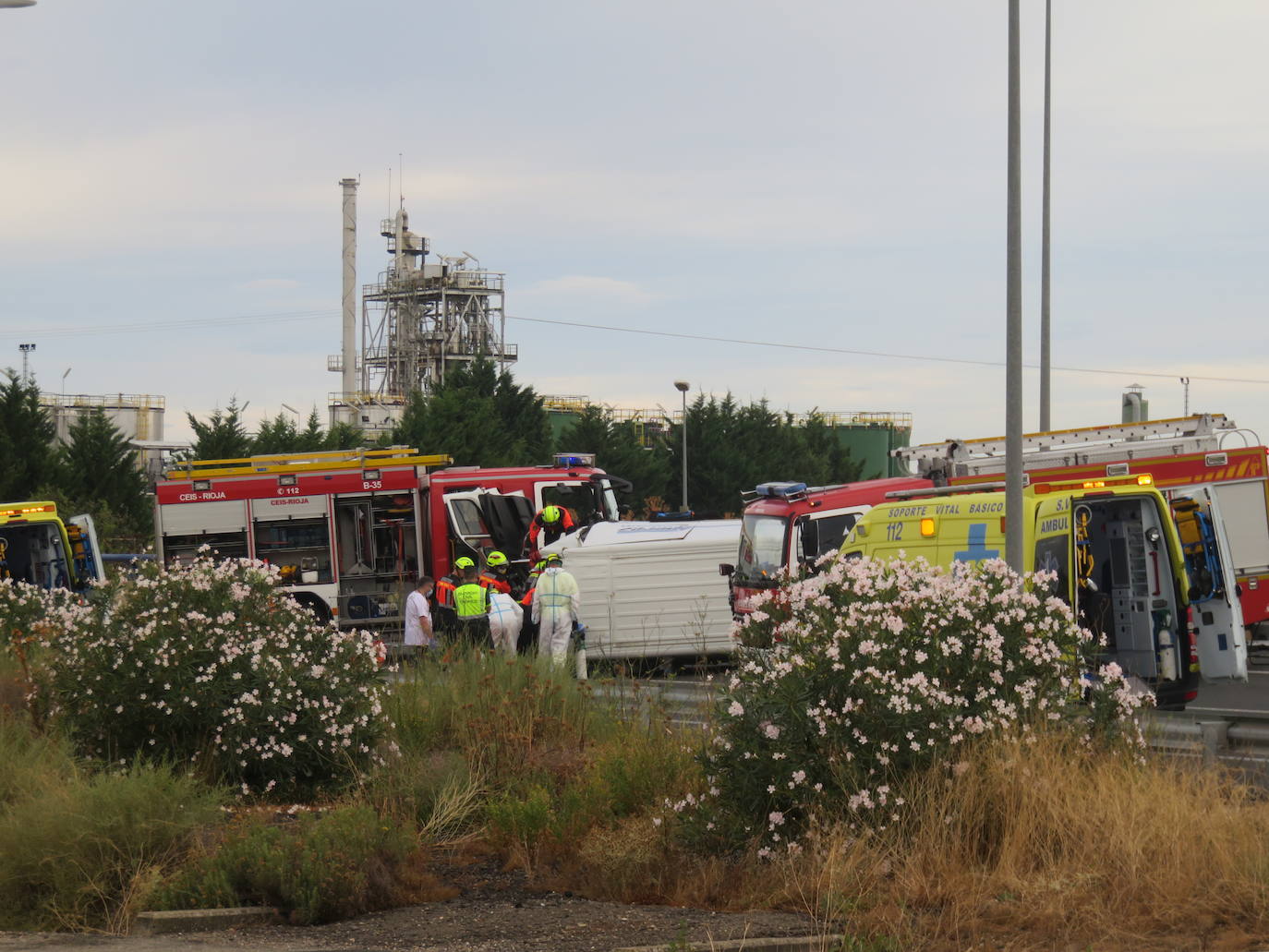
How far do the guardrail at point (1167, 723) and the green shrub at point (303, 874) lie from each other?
82.7 inches

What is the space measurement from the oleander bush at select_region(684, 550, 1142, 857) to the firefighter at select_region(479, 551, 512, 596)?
27.5 feet

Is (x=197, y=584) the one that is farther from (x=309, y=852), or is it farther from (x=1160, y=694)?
(x=1160, y=694)

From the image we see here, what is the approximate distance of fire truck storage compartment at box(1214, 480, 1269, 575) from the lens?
17406 mm

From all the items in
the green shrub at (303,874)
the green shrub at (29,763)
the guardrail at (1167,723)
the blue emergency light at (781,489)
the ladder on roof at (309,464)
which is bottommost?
the green shrub at (303,874)

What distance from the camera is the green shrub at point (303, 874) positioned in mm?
7219

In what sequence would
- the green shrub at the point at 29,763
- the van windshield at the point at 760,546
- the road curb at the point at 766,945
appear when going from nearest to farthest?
the road curb at the point at 766,945
the green shrub at the point at 29,763
the van windshield at the point at 760,546

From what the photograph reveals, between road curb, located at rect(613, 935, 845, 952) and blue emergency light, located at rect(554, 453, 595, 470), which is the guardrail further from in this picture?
blue emergency light, located at rect(554, 453, 595, 470)

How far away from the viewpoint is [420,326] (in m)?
77.2

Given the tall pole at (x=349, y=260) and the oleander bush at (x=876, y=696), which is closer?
the oleander bush at (x=876, y=696)

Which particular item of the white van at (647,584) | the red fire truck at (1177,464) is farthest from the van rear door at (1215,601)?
the white van at (647,584)

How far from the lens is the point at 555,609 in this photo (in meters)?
15.7

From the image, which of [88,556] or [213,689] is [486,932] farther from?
[88,556]

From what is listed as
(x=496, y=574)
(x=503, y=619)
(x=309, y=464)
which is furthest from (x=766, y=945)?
(x=309, y=464)

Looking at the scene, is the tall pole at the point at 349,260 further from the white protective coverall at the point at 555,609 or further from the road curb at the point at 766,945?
the road curb at the point at 766,945
